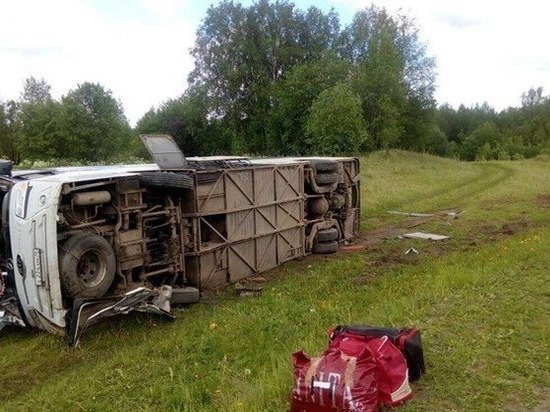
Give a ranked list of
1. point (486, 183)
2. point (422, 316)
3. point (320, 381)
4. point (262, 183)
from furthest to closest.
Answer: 1. point (486, 183)
2. point (262, 183)
3. point (422, 316)
4. point (320, 381)

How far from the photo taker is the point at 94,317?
773cm

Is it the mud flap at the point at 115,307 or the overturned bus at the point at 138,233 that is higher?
the overturned bus at the point at 138,233

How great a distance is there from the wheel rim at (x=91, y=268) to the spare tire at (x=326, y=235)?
6456 mm

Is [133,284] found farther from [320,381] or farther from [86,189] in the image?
[320,381]

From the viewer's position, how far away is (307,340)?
6637 millimetres

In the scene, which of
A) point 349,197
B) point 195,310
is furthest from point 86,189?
point 349,197

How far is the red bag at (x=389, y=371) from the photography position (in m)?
4.22

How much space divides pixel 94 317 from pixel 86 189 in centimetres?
196

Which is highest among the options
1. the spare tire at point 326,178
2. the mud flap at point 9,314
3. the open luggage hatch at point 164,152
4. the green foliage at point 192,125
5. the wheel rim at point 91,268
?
the green foliage at point 192,125

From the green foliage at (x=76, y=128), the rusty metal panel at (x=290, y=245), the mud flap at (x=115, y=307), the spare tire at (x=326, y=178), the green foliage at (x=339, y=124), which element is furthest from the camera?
the green foliage at (x=76, y=128)

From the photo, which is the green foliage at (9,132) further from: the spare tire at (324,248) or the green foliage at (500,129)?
the spare tire at (324,248)

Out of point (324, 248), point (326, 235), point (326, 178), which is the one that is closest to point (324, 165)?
point (326, 178)

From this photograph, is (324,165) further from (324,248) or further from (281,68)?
(281,68)

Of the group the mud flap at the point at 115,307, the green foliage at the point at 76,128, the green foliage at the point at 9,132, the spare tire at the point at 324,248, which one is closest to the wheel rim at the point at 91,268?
the mud flap at the point at 115,307
